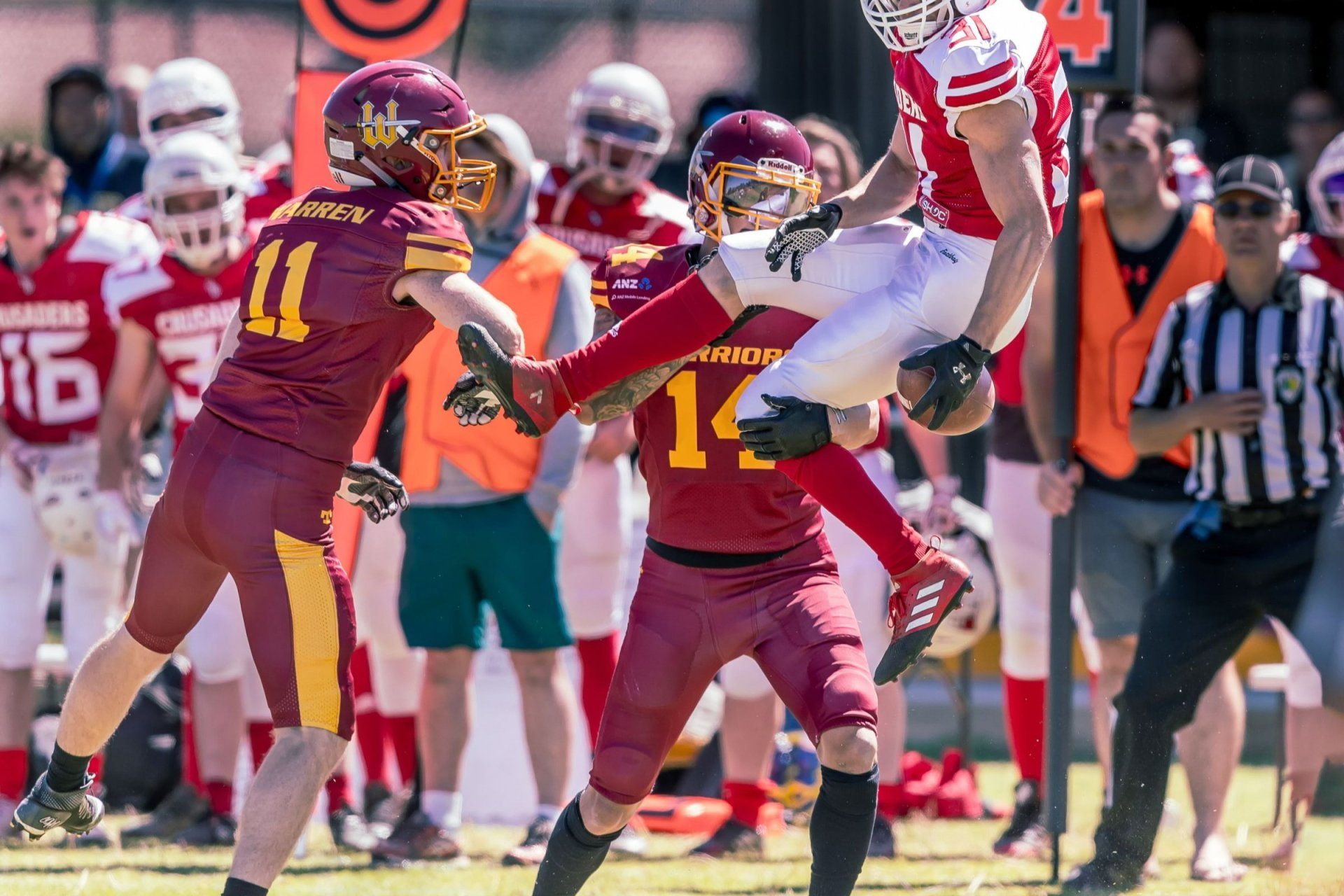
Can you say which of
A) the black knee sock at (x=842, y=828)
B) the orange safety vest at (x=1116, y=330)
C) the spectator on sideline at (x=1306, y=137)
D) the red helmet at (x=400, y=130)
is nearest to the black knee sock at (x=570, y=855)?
the black knee sock at (x=842, y=828)

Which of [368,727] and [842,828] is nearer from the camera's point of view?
[842,828]

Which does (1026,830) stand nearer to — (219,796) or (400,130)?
(219,796)

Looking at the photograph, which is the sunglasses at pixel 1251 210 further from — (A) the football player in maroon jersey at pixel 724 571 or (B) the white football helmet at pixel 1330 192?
(A) the football player in maroon jersey at pixel 724 571

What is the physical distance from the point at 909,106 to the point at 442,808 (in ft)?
8.70

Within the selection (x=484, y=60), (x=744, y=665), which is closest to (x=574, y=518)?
(x=744, y=665)

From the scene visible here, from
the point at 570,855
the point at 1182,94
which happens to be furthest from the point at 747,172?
the point at 1182,94

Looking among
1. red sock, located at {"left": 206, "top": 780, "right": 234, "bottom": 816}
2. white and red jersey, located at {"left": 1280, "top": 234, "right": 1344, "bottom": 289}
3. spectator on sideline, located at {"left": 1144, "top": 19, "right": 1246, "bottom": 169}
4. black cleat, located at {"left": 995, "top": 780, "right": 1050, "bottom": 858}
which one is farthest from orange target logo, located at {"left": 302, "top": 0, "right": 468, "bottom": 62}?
spectator on sideline, located at {"left": 1144, "top": 19, "right": 1246, "bottom": 169}

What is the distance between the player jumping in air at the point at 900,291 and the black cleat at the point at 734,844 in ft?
6.04

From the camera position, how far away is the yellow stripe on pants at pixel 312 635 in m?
4.14

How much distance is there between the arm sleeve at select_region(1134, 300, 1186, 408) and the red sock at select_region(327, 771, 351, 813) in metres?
2.57

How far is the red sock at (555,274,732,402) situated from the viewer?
420 cm

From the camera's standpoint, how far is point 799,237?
419cm

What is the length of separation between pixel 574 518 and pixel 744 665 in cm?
80

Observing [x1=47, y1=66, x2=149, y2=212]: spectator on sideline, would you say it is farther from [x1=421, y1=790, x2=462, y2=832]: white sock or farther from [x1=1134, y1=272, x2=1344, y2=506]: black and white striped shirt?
[x1=1134, y1=272, x2=1344, y2=506]: black and white striped shirt
